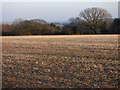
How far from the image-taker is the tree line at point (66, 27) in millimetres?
88625

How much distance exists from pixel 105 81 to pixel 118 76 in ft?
3.31

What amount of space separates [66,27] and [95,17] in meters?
23.1

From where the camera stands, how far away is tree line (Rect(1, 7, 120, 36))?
291 feet

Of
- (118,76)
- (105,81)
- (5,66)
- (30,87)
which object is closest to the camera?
(30,87)

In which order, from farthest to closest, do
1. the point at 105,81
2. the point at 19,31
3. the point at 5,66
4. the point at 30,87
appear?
the point at 19,31 → the point at 5,66 → the point at 105,81 → the point at 30,87

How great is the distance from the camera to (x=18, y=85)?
1032cm

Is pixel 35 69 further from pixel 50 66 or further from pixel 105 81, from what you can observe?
pixel 105 81

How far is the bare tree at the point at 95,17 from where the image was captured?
102787 mm

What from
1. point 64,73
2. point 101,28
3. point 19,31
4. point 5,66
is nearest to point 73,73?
point 64,73

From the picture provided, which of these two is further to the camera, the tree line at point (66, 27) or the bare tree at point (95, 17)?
the bare tree at point (95, 17)

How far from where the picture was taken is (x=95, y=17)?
110 metres

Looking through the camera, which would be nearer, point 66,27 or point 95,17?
point 66,27

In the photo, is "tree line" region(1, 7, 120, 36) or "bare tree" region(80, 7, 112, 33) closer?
"tree line" region(1, 7, 120, 36)

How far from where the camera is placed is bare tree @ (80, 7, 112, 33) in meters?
103
